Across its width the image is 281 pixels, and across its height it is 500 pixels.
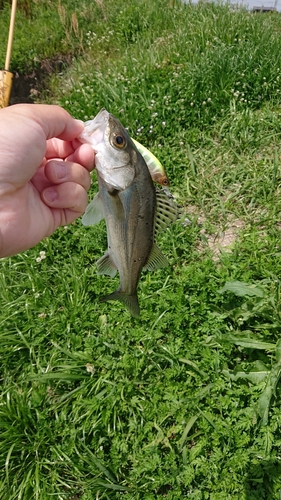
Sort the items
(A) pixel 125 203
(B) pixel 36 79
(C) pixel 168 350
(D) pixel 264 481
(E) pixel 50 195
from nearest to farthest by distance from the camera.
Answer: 1. (A) pixel 125 203
2. (E) pixel 50 195
3. (D) pixel 264 481
4. (C) pixel 168 350
5. (B) pixel 36 79

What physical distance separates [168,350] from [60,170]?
63.9 inches

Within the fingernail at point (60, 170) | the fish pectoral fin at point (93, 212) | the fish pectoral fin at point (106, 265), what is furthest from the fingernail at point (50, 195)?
the fish pectoral fin at point (106, 265)

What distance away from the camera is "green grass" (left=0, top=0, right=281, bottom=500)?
253 cm

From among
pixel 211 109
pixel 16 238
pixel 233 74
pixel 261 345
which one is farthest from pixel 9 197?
pixel 233 74

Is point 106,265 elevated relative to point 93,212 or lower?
lower

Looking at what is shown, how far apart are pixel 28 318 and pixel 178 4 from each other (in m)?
6.93

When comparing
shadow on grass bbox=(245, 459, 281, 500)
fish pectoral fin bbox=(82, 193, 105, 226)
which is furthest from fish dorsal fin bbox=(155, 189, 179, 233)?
shadow on grass bbox=(245, 459, 281, 500)

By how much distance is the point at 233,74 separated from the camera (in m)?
5.13

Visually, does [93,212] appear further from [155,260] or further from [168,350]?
[168,350]

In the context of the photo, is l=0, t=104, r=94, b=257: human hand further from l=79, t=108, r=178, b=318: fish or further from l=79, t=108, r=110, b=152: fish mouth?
l=79, t=108, r=178, b=318: fish

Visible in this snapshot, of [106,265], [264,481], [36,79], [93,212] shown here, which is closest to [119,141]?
[93,212]

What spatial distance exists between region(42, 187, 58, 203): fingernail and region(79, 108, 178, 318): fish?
0.26 m

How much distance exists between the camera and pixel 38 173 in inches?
82.6

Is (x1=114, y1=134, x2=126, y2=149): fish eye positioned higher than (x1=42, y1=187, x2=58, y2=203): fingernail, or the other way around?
(x1=114, y1=134, x2=126, y2=149): fish eye
